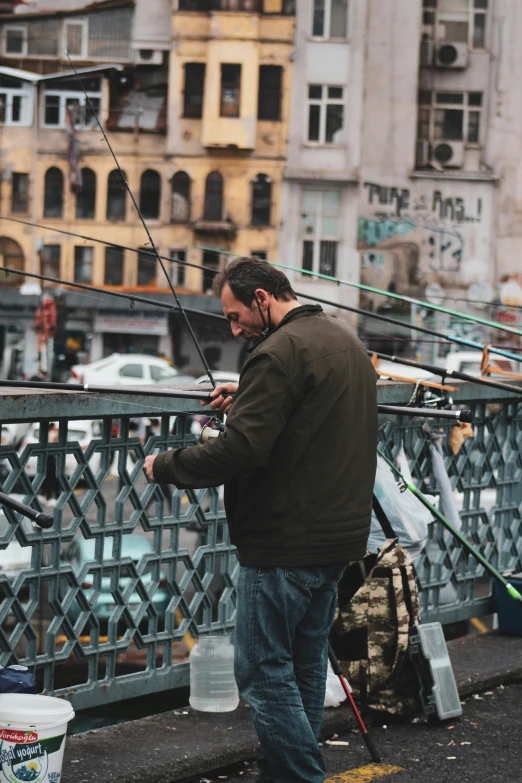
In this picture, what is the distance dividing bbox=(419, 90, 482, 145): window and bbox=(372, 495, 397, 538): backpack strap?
135 ft

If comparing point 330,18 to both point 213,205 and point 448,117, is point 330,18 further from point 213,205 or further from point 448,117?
point 213,205

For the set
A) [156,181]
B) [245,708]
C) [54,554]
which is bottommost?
[245,708]

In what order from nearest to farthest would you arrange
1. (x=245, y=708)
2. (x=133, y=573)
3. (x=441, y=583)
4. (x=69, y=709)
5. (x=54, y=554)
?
1. (x=69, y=709)
2. (x=54, y=554)
3. (x=133, y=573)
4. (x=245, y=708)
5. (x=441, y=583)

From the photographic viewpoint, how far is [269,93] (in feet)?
145

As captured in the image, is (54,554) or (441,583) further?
(441,583)

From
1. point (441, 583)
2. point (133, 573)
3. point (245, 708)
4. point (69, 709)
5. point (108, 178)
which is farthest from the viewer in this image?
point (108, 178)

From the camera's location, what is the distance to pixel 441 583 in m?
6.33

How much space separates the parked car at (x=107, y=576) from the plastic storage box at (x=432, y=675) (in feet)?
3.44

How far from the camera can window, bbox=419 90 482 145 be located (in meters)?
44.8

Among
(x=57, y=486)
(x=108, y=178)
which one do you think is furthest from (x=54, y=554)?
(x=108, y=178)

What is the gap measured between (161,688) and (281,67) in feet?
135

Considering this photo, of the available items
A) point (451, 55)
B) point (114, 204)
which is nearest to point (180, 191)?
point (114, 204)

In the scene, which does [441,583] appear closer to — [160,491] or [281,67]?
[160,491]

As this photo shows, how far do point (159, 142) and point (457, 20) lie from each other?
11843 millimetres
